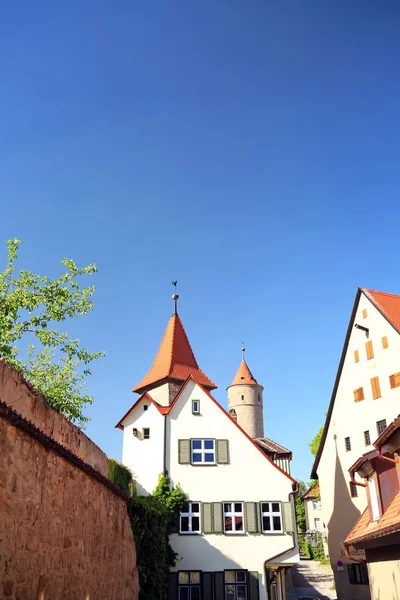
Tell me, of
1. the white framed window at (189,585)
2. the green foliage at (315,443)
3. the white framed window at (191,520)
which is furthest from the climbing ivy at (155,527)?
the green foliage at (315,443)

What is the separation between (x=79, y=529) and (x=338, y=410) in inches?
865

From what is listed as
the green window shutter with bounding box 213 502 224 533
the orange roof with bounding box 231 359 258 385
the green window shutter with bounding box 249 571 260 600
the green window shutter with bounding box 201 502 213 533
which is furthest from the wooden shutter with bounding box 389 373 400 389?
the orange roof with bounding box 231 359 258 385

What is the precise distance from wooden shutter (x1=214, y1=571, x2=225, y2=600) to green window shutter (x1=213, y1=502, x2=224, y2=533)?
5.36ft

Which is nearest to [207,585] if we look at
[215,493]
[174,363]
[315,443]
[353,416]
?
[215,493]

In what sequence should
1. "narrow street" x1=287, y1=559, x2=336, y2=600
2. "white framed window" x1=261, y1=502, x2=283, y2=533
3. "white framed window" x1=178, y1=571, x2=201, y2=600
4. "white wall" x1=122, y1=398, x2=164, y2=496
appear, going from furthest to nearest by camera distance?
"narrow street" x1=287, y1=559, x2=336, y2=600 < "white wall" x1=122, y1=398, x2=164, y2=496 < "white framed window" x1=261, y1=502, x2=283, y2=533 < "white framed window" x1=178, y1=571, x2=201, y2=600

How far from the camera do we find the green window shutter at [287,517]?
21797mm

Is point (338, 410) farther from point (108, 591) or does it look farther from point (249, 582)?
point (108, 591)

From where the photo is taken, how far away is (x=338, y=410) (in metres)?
28.8

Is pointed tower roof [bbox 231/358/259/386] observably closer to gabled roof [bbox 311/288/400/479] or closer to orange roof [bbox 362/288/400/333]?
gabled roof [bbox 311/288/400/479]

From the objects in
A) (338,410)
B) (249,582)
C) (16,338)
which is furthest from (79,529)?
(338,410)

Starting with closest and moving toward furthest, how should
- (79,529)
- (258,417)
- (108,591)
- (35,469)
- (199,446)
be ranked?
(35,469) → (79,529) → (108,591) → (199,446) → (258,417)

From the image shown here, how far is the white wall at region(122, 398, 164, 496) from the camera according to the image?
23297mm

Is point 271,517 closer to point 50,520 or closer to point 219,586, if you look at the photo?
point 219,586

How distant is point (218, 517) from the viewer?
71.9 feet
